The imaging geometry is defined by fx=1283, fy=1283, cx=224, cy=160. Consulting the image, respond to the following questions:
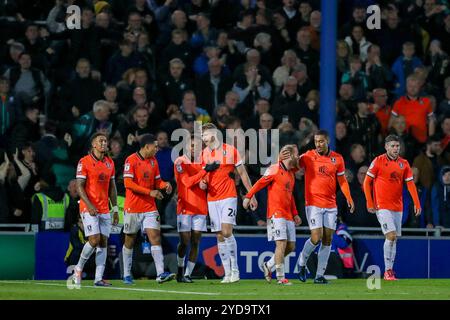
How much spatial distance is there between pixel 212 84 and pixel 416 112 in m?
3.56

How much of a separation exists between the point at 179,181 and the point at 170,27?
5.78 meters

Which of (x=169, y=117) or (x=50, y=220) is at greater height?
(x=169, y=117)

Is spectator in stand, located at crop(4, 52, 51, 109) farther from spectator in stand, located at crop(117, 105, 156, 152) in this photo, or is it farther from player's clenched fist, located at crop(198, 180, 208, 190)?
player's clenched fist, located at crop(198, 180, 208, 190)

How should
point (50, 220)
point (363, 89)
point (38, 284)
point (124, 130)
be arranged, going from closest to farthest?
point (38, 284) < point (50, 220) < point (124, 130) < point (363, 89)

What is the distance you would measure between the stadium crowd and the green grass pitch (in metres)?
2.53

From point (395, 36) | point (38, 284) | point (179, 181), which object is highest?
point (395, 36)

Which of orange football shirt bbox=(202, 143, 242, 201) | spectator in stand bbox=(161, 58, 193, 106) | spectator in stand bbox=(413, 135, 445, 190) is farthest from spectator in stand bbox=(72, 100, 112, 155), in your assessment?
spectator in stand bbox=(413, 135, 445, 190)

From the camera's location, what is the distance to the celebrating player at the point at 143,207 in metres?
17.7

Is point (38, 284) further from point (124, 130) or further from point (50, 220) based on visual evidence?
point (124, 130)

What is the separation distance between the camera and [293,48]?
23172mm

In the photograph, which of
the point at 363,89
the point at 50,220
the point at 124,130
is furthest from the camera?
the point at 363,89

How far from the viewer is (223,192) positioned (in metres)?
17.9

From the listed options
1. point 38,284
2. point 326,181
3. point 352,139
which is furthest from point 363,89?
point 38,284

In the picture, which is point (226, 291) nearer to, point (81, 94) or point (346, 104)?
point (81, 94)
